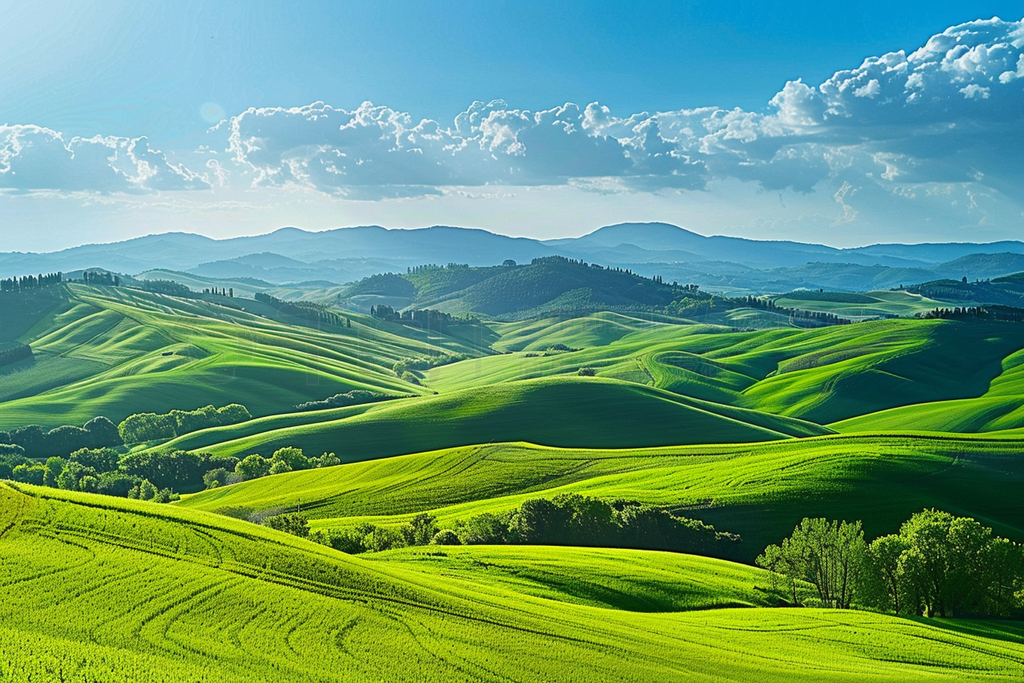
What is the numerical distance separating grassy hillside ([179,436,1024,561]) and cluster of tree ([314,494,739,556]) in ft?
16.7

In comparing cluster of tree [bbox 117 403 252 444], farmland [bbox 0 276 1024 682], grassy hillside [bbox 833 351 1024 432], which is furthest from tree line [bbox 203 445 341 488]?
grassy hillside [bbox 833 351 1024 432]

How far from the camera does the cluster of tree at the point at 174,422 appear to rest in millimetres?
165125

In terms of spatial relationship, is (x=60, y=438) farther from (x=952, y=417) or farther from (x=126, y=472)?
(x=952, y=417)

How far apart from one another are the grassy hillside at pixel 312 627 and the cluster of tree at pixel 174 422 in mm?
128556

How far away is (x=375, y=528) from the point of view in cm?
7469

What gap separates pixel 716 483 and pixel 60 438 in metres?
130

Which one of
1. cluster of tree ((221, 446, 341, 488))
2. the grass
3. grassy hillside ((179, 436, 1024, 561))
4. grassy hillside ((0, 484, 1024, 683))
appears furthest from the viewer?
cluster of tree ((221, 446, 341, 488))

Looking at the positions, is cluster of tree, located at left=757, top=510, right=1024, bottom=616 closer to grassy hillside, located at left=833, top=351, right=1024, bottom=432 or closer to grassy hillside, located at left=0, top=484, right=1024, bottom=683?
grassy hillside, located at left=0, top=484, right=1024, bottom=683

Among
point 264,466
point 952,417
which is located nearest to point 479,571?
point 264,466

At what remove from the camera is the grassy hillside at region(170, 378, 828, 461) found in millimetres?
142750

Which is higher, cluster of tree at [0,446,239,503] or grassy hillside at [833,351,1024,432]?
grassy hillside at [833,351,1024,432]

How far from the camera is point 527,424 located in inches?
5891

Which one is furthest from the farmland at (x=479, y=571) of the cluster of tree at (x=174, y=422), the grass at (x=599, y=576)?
the cluster of tree at (x=174, y=422)

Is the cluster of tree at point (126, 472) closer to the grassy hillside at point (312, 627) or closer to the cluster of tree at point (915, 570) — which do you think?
the grassy hillside at point (312, 627)
